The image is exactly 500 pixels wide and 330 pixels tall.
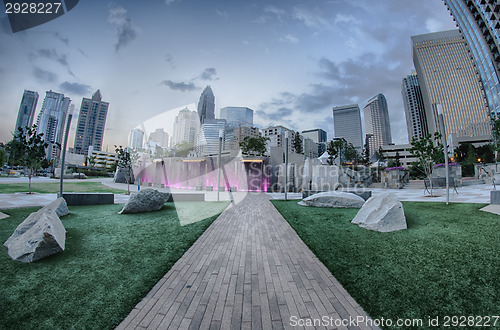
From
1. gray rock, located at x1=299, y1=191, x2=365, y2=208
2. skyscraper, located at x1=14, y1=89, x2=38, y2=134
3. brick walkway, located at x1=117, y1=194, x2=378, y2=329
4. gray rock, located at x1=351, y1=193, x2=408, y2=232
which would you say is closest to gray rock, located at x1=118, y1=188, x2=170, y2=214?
brick walkway, located at x1=117, y1=194, x2=378, y2=329

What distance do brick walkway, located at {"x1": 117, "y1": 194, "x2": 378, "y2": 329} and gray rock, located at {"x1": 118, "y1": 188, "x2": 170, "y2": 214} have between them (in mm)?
4925

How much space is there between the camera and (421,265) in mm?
3129

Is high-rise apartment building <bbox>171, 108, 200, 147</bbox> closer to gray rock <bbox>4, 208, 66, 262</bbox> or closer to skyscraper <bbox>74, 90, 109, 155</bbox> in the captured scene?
gray rock <bbox>4, 208, 66, 262</bbox>

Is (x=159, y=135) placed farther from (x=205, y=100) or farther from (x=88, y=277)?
A: (x=205, y=100)

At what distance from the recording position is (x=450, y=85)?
89.7 metres

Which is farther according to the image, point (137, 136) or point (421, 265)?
point (137, 136)

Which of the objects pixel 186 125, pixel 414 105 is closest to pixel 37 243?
pixel 186 125

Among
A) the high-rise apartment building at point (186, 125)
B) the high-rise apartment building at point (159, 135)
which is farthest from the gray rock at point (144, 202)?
the high-rise apartment building at point (186, 125)

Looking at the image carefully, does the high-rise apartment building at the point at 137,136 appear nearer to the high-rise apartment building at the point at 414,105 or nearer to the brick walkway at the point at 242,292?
the brick walkway at the point at 242,292

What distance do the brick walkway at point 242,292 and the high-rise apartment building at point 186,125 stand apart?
8.39m

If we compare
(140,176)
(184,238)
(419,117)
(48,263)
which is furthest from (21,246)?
(419,117)

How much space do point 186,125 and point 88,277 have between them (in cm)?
1105

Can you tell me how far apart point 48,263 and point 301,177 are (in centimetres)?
1830

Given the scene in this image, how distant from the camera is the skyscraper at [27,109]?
9338cm
